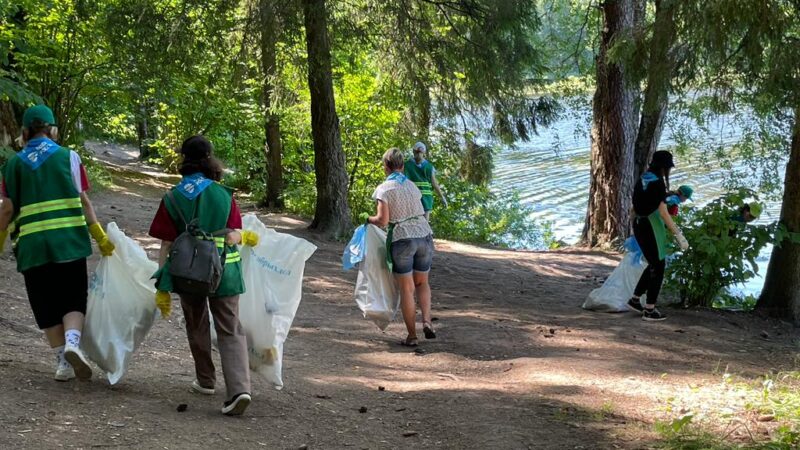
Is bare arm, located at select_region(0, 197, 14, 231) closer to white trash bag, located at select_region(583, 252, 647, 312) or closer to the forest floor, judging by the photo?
the forest floor

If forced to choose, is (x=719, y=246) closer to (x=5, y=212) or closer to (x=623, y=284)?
(x=623, y=284)

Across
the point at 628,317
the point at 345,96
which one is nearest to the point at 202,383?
the point at 628,317

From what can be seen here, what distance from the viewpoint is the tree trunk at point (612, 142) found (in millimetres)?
14312

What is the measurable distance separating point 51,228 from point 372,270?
10.8 ft

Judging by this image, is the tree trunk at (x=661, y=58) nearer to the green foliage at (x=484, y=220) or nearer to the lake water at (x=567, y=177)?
the lake water at (x=567, y=177)

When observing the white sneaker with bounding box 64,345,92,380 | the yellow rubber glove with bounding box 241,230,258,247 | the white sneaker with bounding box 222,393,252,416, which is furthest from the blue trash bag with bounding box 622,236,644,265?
the white sneaker with bounding box 64,345,92,380

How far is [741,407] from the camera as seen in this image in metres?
5.16

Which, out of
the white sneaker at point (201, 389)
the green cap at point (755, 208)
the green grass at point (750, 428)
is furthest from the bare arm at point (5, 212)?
the green cap at point (755, 208)

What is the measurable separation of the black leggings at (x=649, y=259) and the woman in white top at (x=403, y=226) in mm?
2205

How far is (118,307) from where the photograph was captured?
4.89 m

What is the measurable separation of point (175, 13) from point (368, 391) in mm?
8451

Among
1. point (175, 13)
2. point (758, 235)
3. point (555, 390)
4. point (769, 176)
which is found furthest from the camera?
point (769, 176)

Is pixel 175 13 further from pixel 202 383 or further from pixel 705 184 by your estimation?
pixel 705 184

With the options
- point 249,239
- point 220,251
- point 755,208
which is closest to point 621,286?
point 755,208
